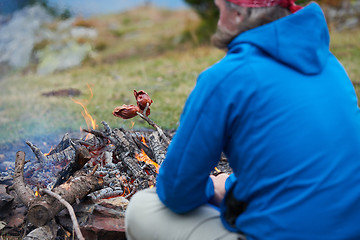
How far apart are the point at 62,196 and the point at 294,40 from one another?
6.44ft

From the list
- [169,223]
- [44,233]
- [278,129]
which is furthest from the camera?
[44,233]

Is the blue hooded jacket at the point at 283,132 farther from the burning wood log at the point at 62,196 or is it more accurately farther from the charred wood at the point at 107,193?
the charred wood at the point at 107,193

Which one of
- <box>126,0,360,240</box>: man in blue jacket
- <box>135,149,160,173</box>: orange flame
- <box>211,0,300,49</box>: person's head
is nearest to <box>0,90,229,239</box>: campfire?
<box>135,149,160,173</box>: orange flame

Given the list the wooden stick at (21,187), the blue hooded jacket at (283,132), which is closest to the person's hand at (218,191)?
the blue hooded jacket at (283,132)

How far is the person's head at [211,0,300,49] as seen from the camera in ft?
5.81

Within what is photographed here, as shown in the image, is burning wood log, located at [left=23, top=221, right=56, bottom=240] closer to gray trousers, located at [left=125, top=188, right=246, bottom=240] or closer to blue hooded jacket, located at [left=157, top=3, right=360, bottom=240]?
gray trousers, located at [left=125, top=188, right=246, bottom=240]

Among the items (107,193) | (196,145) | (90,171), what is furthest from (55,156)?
(196,145)

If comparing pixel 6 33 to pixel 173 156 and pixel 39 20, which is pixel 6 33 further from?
pixel 173 156

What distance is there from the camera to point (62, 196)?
110 inches

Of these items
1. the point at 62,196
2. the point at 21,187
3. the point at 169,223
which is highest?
the point at 169,223

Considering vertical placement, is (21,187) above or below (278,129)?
below

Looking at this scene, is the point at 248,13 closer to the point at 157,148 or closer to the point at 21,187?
the point at 157,148

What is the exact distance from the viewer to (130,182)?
3.39 metres

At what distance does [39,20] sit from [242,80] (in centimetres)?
1930
